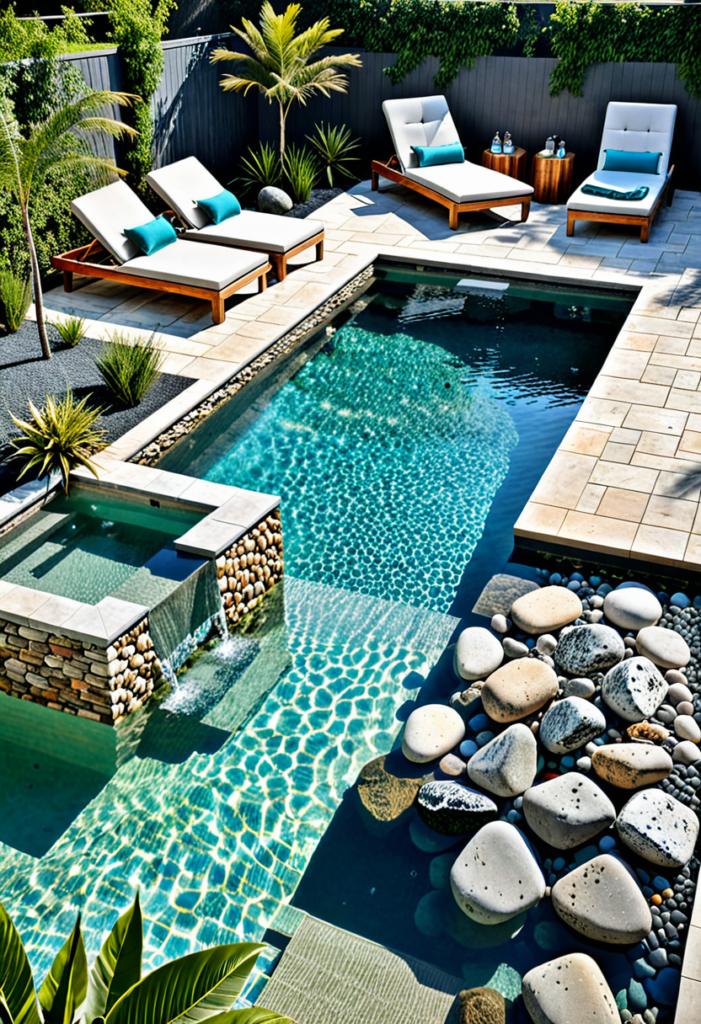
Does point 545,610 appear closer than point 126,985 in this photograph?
No

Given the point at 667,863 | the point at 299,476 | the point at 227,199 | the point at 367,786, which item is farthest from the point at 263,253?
the point at 667,863

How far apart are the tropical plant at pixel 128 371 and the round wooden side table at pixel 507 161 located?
6.94 m

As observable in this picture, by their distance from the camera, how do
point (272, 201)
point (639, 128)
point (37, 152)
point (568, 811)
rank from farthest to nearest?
point (639, 128), point (272, 201), point (37, 152), point (568, 811)

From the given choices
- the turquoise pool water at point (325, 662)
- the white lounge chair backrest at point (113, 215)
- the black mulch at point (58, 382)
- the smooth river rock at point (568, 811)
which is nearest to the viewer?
the turquoise pool water at point (325, 662)

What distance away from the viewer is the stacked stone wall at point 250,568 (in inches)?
201

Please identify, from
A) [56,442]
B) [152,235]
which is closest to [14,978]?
[56,442]

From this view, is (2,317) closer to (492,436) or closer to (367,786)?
(492,436)

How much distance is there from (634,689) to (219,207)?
6909 millimetres

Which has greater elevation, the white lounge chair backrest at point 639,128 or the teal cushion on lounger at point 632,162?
the white lounge chair backrest at point 639,128

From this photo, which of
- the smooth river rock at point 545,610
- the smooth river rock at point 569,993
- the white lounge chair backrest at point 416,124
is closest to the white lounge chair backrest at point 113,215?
the white lounge chair backrest at point 416,124

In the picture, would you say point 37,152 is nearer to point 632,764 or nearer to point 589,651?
point 589,651

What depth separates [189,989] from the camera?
6.61 ft

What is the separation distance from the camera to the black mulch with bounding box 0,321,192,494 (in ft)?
21.5

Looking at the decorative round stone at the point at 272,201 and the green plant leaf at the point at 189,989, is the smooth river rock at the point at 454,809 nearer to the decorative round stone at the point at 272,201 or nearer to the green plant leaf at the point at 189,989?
the green plant leaf at the point at 189,989
